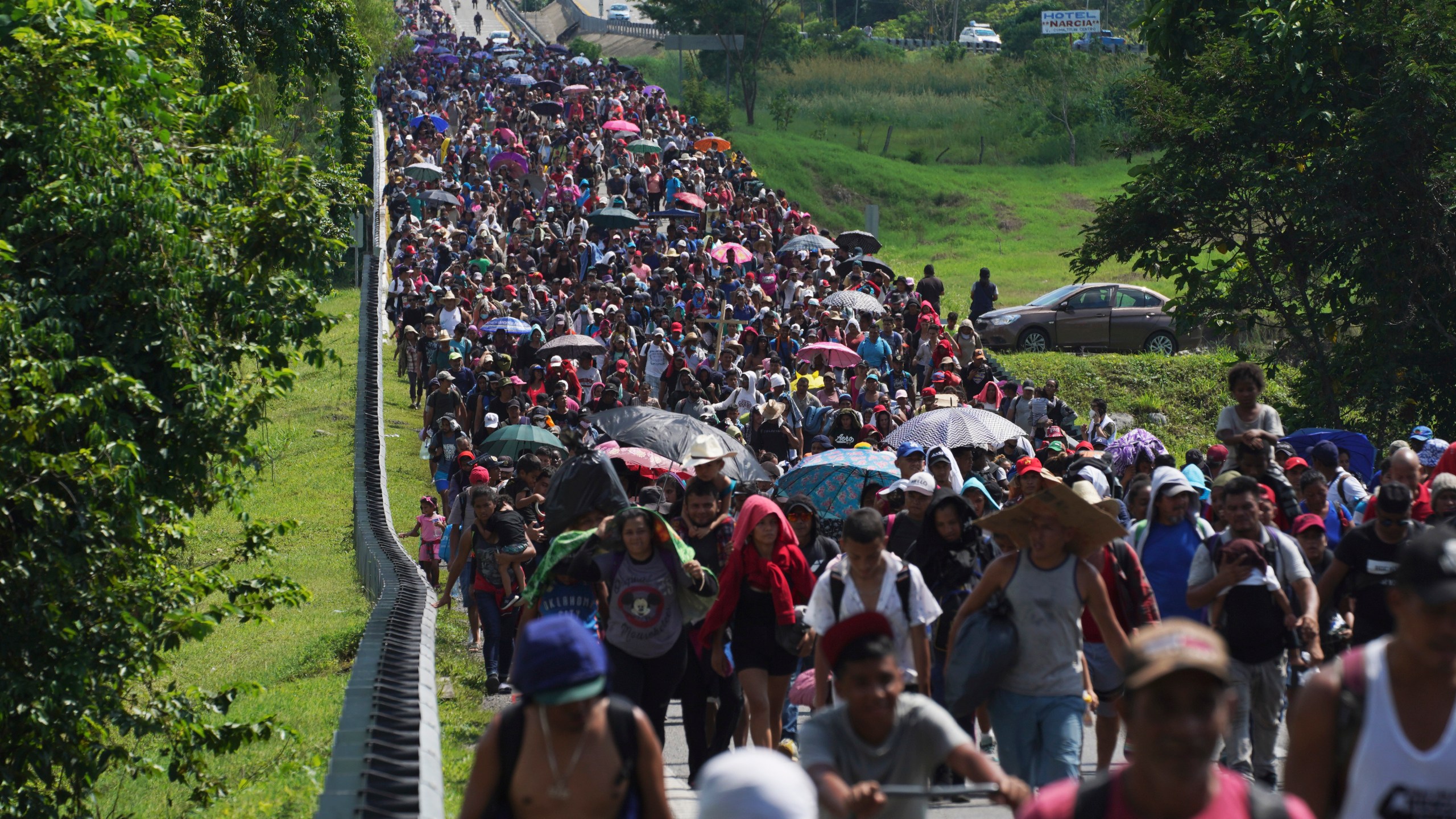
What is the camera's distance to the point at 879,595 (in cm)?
690

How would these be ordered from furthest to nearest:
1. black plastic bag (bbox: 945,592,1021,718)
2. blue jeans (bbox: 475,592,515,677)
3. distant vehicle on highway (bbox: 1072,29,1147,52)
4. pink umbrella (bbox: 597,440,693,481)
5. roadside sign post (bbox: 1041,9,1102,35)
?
roadside sign post (bbox: 1041,9,1102,35)
distant vehicle on highway (bbox: 1072,29,1147,52)
pink umbrella (bbox: 597,440,693,481)
blue jeans (bbox: 475,592,515,677)
black plastic bag (bbox: 945,592,1021,718)

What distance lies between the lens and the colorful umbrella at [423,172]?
35062 millimetres

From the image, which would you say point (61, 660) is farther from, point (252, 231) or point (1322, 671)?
point (1322, 671)

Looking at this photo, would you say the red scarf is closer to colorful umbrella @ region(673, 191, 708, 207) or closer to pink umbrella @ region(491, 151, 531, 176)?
colorful umbrella @ region(673, 191, 708, 207)

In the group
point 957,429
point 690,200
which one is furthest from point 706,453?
point 690,200

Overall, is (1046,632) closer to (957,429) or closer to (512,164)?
(957,429)

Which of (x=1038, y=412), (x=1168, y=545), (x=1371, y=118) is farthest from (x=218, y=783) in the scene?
(x=1371, y=118)

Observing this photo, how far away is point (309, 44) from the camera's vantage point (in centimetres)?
1800

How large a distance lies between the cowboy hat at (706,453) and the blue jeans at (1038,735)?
2468 mm

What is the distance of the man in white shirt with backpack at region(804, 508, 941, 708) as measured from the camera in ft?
22.5

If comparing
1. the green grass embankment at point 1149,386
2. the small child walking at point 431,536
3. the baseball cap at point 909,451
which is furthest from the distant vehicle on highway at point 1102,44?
the baseball cap at point 909,451

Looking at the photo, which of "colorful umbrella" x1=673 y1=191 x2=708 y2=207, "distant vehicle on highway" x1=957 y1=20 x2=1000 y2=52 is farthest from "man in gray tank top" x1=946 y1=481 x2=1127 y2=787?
"distant vehicle on highway" x1=957 y1=20 x2=1000 y2=52

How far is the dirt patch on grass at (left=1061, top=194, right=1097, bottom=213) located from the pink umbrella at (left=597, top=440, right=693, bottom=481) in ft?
146

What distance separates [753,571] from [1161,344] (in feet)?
77.6
